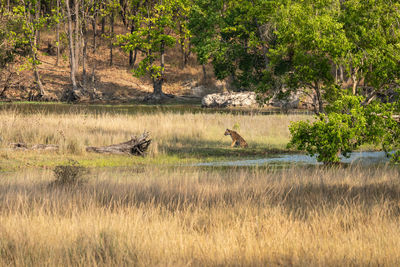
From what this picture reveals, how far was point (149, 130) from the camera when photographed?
24.3 metres

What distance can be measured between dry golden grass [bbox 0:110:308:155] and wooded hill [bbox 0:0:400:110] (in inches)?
117

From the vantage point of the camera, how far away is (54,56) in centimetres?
6675

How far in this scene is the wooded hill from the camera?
15.3m

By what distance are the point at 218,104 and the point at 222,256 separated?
141 ft

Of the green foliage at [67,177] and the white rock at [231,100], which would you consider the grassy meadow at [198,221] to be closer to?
the green foliage at [67,177]

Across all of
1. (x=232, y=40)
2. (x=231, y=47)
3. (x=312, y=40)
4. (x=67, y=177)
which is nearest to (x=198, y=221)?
(x=67, y=177)

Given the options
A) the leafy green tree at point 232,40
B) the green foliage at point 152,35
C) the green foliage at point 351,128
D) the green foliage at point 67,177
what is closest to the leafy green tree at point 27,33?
the green foliage at point 152,35

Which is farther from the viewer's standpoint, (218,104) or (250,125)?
(218,104)

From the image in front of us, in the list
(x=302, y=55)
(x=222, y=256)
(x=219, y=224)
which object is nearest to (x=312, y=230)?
(x=219, y=224)

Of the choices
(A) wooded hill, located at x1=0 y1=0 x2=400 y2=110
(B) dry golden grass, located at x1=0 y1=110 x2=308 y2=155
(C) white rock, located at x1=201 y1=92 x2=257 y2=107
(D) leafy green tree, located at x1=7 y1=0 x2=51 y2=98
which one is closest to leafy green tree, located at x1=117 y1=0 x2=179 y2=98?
(A) wooded hill, located at x1=0 y1=0 x2=400 y2=110

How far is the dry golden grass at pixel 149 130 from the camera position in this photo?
20.5m

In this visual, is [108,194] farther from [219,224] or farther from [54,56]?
[54,56]

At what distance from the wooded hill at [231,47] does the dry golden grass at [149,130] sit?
2.97 metres

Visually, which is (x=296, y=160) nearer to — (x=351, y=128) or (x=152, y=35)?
(x=351, y=128)
